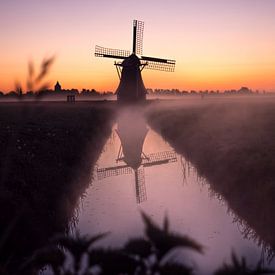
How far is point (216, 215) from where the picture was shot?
14234mm

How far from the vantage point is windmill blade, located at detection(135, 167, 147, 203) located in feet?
53.7

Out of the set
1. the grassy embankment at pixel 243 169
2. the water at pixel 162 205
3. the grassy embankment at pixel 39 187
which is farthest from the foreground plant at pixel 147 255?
the grassy embankment at pixel 243 169

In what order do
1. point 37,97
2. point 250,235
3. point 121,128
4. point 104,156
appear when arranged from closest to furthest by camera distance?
point 37,97 → point 250,235 → point 104,156 → point 121,128

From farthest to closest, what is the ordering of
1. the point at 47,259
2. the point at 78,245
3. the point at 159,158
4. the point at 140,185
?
the point at 159,158
the point at 140,185
the point at 47,259
the point at 78,245

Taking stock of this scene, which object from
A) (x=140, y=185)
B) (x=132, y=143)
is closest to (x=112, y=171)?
(x=140, y=185)

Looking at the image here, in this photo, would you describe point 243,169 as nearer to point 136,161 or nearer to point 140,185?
point 140,185

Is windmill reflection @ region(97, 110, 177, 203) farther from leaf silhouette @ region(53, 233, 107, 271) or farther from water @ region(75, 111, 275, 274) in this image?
leaf silhouette @ region(53, 233, 107, 271)

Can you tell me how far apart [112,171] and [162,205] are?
22.3ft

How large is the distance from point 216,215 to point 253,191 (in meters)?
1.60

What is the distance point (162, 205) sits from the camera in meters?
15.5

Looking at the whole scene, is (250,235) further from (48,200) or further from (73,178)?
(73,178)

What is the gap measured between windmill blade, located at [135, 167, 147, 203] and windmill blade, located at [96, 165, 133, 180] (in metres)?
0.62

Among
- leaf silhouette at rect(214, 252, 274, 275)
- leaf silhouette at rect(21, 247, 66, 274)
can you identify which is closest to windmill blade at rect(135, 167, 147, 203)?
leaf silhouette at rect(21, 247, 66, 274)

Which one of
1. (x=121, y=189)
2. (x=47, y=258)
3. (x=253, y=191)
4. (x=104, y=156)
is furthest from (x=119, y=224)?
(x=104, y=156)
